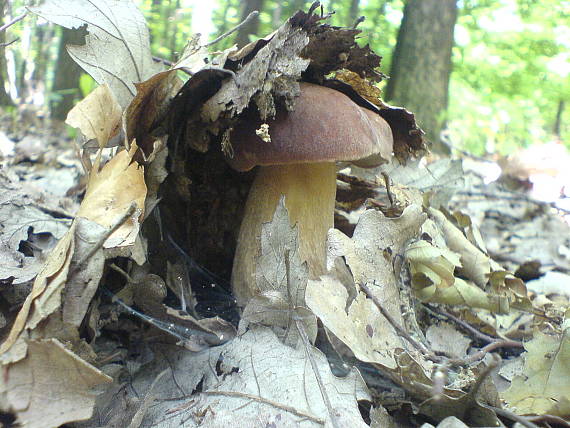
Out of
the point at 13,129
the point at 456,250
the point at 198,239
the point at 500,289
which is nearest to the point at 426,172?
the point at 456,250

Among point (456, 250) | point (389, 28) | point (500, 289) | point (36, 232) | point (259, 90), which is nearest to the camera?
point (259, 90)

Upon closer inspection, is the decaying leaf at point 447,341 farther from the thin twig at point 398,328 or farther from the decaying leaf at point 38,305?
the decaying leaf at point 38,305

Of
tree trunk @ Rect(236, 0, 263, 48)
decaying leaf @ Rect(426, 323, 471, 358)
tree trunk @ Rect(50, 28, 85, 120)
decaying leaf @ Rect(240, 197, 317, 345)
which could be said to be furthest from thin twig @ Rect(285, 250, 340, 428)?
tree trunk @ Rect(50, 28, 85, 120)

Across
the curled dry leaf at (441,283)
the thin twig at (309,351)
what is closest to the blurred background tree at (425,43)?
the curled dry leaf at (441,283)

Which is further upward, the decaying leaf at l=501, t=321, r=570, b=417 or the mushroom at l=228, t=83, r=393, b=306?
the mushroom at l=228, t=83, r=393, b=306

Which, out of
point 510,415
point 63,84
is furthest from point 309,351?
point 63,84

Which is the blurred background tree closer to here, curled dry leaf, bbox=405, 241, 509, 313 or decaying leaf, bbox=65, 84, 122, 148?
curled dry leaf, bbox=405, 241, 509, 313

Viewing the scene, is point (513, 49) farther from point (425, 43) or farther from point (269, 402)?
point (269, 402)

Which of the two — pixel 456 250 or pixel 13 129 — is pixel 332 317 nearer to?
pixel 456 250
